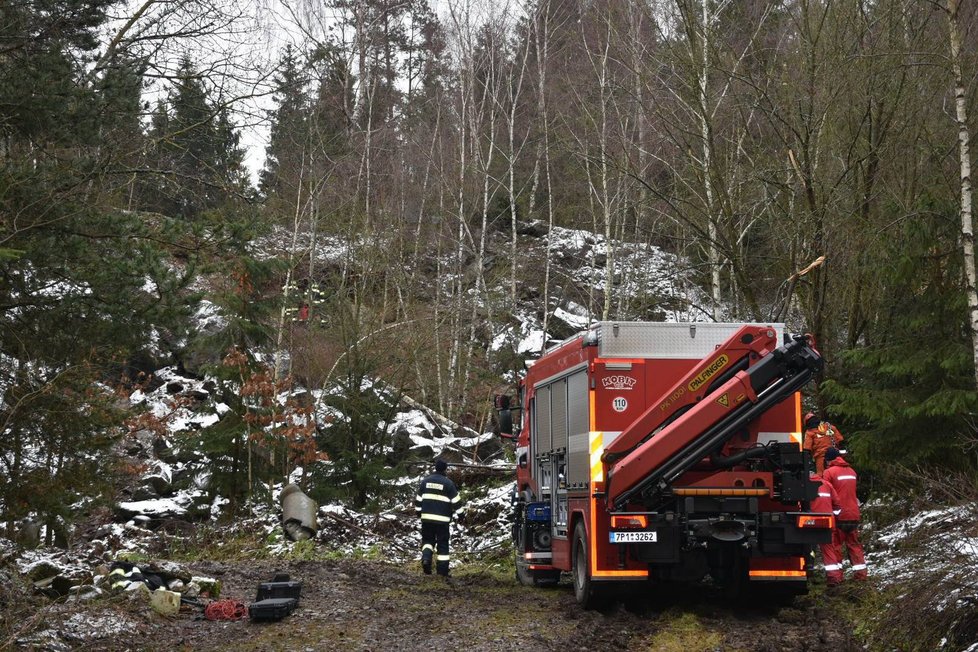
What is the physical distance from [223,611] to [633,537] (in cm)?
458

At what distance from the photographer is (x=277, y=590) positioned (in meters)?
11.8

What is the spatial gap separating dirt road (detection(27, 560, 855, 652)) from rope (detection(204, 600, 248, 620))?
0.61ft

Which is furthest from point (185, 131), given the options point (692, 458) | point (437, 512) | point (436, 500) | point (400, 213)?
point (400, 213)

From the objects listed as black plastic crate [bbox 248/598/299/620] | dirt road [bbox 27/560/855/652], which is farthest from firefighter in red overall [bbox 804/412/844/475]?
black plastic crate [bbox 248/598/299/620]

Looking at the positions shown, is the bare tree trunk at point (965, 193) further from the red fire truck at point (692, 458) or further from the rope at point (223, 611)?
the rope at point (223, 611)

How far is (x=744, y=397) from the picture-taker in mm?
9961

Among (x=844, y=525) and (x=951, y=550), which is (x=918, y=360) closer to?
(x=844, y=525)

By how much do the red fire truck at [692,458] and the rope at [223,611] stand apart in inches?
150

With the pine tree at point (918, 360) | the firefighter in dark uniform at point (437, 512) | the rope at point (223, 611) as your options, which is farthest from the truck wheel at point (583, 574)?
the pine tree at point (918, 360)

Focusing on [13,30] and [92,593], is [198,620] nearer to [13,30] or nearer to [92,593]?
[92,593]

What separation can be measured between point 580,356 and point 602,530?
1.91 m

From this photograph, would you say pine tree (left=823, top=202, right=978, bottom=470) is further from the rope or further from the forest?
the rope

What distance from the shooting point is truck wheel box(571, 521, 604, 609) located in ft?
35.3

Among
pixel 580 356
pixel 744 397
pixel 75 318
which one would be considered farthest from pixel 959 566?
pixel 75 318
